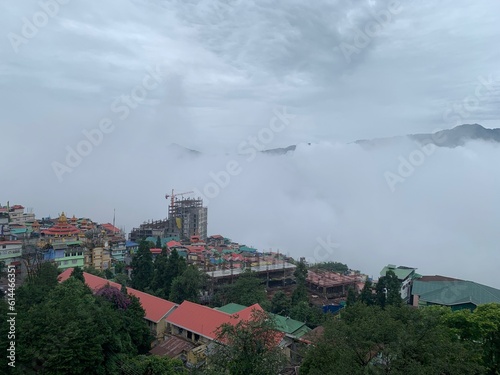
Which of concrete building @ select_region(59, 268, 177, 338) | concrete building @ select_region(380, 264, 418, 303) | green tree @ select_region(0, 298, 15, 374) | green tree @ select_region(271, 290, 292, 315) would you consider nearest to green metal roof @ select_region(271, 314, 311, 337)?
green tree @ select_region(271, 290, 292, 315)

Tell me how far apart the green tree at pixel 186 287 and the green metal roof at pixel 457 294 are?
51.9 ft

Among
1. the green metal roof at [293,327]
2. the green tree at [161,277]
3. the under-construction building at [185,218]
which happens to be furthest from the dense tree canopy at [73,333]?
the under-construction building at [185,218]

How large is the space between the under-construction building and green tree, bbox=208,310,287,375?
48.9 m

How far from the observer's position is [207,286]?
32.2 meters

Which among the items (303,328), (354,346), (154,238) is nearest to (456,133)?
(154,238)

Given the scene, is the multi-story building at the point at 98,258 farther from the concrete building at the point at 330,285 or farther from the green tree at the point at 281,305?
the concrete building at the point at 330,285

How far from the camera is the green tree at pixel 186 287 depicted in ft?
87.7

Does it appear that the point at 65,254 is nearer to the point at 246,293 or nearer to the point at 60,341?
the point at 246,293

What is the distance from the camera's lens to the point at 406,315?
44.5 ft

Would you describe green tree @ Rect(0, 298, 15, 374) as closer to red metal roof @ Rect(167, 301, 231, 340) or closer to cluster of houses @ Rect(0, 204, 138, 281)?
red metal roof @ Rect(167, 301, 231, 340)

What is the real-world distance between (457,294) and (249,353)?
2074cm

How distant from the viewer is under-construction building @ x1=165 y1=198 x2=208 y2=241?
61344mm

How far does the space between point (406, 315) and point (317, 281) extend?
23745mm

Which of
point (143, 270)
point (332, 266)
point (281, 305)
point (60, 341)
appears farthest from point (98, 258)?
point (332, 266)
